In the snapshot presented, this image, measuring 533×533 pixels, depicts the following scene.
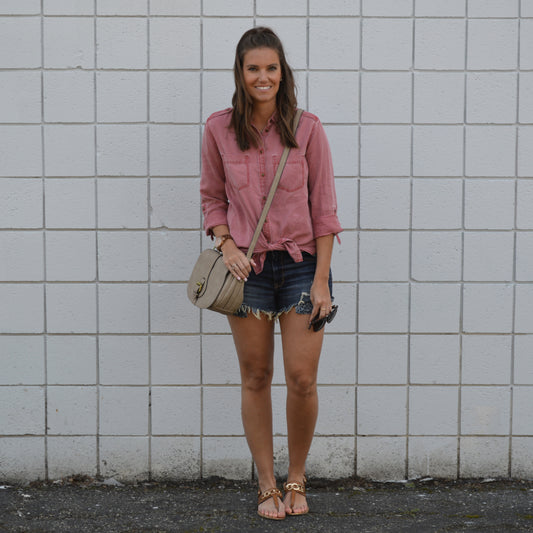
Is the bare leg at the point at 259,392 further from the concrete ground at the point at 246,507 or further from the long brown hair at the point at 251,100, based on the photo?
the long brown hair at the point at 251,100

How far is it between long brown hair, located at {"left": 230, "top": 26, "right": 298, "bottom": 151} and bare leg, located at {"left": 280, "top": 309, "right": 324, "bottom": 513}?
2.39ft

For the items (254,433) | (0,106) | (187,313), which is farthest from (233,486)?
(0,106)

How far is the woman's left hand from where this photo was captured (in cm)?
287

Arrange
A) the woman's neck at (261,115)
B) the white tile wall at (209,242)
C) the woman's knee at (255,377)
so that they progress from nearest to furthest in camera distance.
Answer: the woman's neck at (261,115), the woman's knee at (255,377), the white tile wall at (209,242)

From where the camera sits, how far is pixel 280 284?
2.91m

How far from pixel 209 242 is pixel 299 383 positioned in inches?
35.1

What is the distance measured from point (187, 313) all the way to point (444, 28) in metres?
1.86

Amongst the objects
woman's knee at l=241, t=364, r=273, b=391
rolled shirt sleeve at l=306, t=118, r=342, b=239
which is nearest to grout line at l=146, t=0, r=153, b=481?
woman's knee at l=241, t=364, r=273, b=391

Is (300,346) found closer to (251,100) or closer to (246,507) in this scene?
(246,507)

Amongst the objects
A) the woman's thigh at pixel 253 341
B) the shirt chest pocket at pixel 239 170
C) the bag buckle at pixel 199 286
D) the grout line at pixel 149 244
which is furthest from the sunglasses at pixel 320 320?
the grout line at pixel 149 244

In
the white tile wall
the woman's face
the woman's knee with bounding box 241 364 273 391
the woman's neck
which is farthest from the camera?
the white tile wall

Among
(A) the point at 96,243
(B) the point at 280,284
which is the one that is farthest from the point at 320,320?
(A) the point at 96,243

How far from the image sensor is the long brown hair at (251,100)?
9.29 feet

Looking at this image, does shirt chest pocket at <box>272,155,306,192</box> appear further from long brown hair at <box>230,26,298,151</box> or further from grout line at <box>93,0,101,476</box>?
grout line at <box>93,0,101,476</box>
